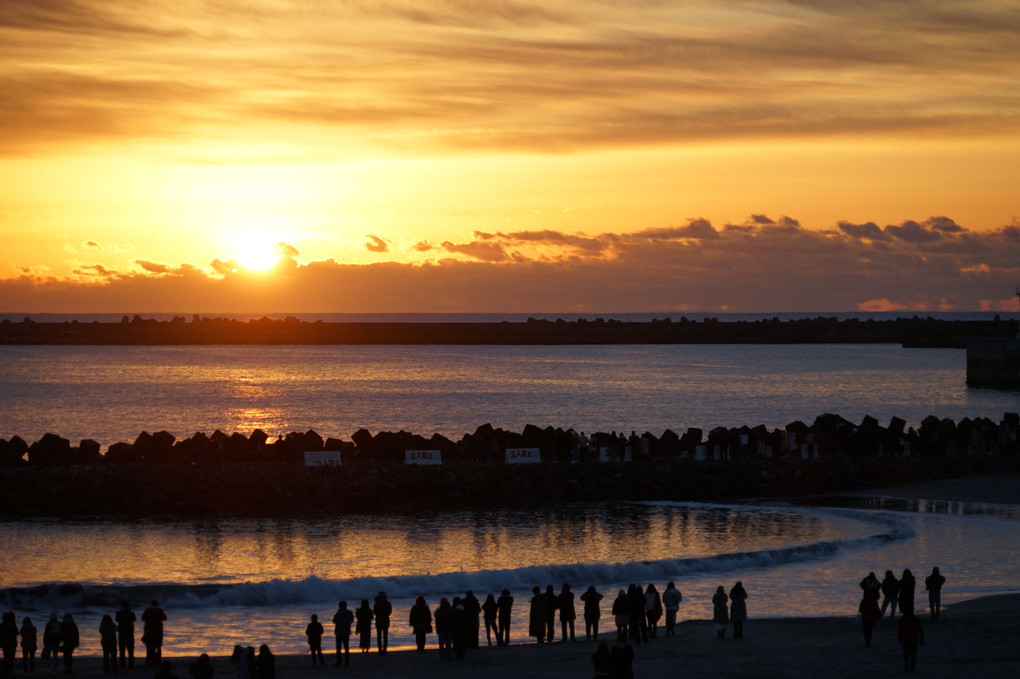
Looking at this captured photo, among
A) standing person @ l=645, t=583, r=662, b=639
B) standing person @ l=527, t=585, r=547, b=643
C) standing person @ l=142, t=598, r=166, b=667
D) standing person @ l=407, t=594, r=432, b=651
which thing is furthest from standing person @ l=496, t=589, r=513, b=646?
standing person @ l=142, t=598, r=166, b=667

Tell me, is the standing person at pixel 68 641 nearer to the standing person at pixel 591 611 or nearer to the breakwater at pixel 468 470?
the standing person at pixel 591 611

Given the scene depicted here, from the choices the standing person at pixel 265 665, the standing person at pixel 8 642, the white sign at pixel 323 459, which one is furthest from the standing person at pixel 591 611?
the white sign at pixel 323 459

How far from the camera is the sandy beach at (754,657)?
18.1m

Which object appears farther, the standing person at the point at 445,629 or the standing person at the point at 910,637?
the standing person at the point at 445,629

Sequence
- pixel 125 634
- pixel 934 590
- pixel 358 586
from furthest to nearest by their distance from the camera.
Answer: pixel 358 586 → pixel 934 590 → pixel 125 634

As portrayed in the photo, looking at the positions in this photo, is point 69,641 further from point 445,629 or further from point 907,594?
point 907,594

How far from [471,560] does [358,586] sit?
3.93 metres

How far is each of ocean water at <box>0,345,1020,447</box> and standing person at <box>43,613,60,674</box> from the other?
4745cm

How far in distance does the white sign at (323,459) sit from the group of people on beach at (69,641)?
19584 millimetres

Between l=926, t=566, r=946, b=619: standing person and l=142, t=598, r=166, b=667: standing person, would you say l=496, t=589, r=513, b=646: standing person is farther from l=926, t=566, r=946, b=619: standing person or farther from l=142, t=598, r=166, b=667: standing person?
l=926, t=566, r=946, b=619: standing person

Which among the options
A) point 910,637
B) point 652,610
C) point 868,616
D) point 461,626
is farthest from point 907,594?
point 461,626

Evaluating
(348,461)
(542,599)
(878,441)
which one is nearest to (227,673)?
(542,599)

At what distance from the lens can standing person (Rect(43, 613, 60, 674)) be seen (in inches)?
737

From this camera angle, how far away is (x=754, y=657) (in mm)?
19078
